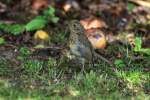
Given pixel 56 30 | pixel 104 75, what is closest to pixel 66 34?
pixel 56 30

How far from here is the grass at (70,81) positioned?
20.8ft

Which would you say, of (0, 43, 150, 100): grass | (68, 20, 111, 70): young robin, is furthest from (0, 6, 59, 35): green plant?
(68, 20, 111, 70): young robin

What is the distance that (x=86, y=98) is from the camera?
629 cm

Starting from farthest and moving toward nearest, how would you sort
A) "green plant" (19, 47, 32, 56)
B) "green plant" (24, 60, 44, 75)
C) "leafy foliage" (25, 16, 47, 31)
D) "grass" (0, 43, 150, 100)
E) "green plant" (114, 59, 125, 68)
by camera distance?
"leafy foliage" (25, 16, 47, 31)
"green plant" (19, 47, 32, 56)
"green plant" (114, 59, 125, 68)
"green plant" (24, 60, 44, 75)
"grass" (0, 43, 150, 100)

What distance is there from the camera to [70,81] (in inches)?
264

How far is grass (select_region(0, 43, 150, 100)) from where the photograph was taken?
6341mm

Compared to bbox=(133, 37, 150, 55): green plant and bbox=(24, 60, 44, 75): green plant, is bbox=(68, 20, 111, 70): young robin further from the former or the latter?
bbox=(133, 37, 150, 55): green plant

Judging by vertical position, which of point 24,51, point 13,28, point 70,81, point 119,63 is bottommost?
point 70,81

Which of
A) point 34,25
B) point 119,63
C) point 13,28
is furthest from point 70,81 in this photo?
point 13,28

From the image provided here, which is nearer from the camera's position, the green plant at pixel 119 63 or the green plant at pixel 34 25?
the green plant at pixel 119 63

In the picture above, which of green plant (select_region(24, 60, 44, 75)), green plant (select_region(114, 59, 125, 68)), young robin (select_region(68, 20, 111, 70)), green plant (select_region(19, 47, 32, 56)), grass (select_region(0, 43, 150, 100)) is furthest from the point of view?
green plant (select_region(19, 47, 32, 56))

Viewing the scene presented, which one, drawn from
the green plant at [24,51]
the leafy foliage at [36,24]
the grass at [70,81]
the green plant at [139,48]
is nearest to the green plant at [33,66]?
the grass at [70,81]

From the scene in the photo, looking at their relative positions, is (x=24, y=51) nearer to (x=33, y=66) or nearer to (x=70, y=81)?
(x=33, y=66)

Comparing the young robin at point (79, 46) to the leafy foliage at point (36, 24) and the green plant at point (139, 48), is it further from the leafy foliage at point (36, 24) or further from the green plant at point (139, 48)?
the leafy foliage at point (36, 24)
